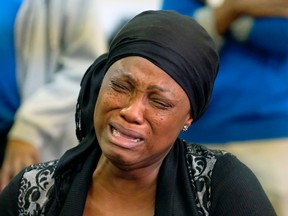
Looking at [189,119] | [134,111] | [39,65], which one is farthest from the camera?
[39,65]

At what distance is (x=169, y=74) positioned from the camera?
1.29m

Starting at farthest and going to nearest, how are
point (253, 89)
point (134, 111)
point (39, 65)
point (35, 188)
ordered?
1. point (39, 65)
2. point (253, 89)
3. point (35, 188)
4. point (134, 111)

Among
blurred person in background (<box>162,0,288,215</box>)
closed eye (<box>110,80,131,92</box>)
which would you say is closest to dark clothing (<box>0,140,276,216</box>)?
closed eye (<box>110,80,131,92</box>)

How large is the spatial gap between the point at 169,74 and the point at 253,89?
62 centimetres

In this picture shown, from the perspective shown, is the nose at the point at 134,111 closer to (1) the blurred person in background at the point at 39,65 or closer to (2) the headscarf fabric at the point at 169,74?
(2) the headscarf fabric at the point at 169,74

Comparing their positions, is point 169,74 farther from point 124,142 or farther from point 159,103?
point 124,142

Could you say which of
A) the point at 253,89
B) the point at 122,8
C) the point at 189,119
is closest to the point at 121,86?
the point at 189,119

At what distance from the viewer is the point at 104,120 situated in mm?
1332

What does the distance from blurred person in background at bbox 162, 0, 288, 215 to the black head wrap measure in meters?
0.49

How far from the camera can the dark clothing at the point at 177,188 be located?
4.56 ft

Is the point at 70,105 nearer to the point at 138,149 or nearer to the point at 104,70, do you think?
the point at 104,70

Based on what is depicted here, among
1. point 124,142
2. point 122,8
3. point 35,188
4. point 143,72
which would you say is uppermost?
point 143,72

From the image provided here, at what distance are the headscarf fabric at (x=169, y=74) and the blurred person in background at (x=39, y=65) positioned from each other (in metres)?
0.48

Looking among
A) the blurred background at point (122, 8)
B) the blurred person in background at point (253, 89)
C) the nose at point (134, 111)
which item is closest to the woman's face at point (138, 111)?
the nose at point (134, 111)
